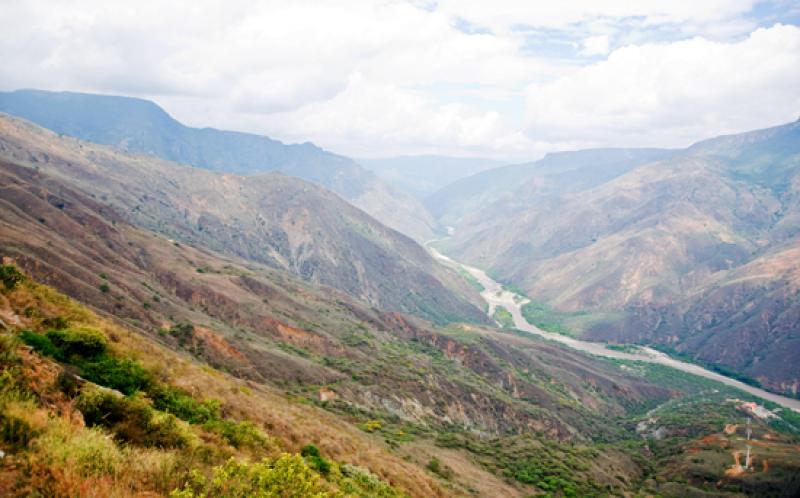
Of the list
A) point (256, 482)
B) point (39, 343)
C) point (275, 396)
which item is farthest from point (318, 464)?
point (275, 396)

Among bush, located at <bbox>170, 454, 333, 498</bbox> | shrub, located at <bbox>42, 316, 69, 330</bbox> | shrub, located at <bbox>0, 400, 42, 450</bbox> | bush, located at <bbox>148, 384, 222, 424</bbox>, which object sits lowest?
→ bush, located at <bbox>148, 384, 222, 424</bbox>

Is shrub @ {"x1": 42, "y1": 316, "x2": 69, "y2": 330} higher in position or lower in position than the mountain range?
higher

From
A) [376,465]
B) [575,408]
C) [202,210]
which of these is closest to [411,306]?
[202,210]

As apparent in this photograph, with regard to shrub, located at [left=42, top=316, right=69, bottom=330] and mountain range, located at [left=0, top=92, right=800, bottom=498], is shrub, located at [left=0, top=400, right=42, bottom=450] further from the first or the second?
shrub, located at [left=42, top=316, right=69, bottom=330]

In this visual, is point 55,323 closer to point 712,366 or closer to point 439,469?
point 439,469

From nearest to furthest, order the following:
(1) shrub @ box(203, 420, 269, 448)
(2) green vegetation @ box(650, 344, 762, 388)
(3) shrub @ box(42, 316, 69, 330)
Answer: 1. (1) shrub @ box(203, 420, 269, 448)
2. (3) shrub @ box(42, 316, 69, 330)
3. (2) green vegetation @ box(650, 344, 762, 388)

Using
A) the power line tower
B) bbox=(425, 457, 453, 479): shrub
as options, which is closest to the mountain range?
bbox=(425, 457, 453, 479): shrub

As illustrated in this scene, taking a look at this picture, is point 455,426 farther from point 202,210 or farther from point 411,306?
point 202,210
